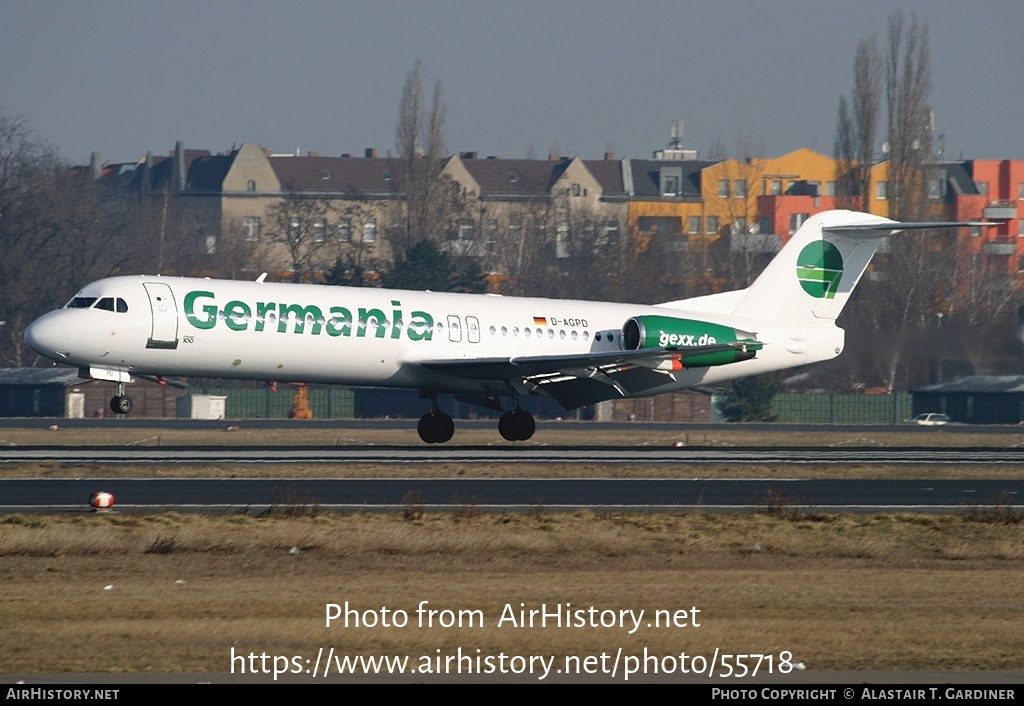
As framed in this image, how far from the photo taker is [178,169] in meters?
129

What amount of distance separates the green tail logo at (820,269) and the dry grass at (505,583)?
1813 centimetres

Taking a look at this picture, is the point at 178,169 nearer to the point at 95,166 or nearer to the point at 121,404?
the point at 95,166

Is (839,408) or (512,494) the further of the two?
(839,408)

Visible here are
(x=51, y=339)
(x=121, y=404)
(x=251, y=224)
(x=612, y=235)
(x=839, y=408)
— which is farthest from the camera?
(x=251, y=224)

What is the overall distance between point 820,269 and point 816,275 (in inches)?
8.3

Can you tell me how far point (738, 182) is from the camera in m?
123

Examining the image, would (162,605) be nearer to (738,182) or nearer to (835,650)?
(835,650)

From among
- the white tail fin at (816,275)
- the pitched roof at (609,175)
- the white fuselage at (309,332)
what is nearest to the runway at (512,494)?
the white fuselage at (309,332)

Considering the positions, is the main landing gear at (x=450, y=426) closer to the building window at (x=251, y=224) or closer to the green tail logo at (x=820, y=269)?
the green tail logo at (x=820, y=269)

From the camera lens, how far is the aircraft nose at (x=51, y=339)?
102ft

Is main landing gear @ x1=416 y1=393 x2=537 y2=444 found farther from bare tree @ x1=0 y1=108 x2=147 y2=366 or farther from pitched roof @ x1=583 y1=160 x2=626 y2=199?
pitched roof @ x1=583 y1=160 x2=626 y2=199

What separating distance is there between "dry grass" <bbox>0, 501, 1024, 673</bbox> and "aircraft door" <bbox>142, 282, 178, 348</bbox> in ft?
39.4

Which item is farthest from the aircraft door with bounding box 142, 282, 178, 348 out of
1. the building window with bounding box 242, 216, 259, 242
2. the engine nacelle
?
the building window with bounding box 242, 216, 259, 242

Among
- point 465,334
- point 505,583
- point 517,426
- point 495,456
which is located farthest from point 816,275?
point 505,583
